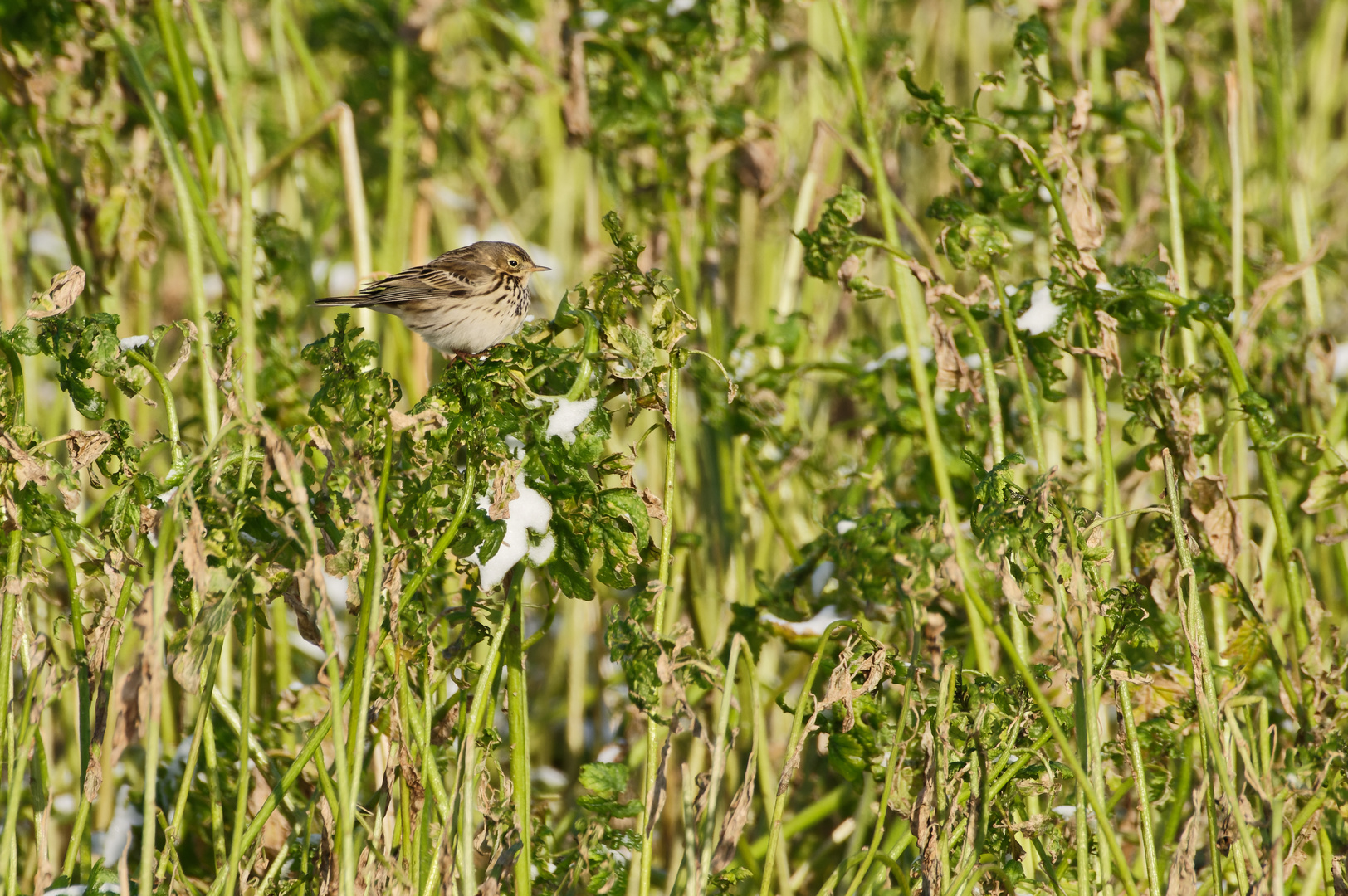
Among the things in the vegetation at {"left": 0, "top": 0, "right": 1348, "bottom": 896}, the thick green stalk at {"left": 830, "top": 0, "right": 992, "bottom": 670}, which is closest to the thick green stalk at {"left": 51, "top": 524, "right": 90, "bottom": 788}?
the vegetation at {"left": 0, "top": 0, "right": 1348, "bottom": 896}

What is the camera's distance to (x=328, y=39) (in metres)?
3.93

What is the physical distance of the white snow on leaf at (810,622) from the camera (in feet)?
7.60

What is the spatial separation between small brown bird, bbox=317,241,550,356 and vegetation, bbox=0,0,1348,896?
0.17m

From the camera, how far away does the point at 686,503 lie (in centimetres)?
312

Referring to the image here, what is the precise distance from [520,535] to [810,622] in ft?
2.73

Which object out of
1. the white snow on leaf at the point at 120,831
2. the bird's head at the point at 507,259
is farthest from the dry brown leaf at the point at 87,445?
the bird's head at the point at 507,259

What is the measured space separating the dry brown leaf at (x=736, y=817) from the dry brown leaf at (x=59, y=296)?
1.21m

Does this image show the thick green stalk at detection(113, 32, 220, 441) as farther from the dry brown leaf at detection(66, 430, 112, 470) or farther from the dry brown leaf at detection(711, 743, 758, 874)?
the dry brown leaf at detection(711, 743, 758, 874)

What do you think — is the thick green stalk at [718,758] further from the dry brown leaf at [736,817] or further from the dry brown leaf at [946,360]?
the dry brown leaf at [946,360]

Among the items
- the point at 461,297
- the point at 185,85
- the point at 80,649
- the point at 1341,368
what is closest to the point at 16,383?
the point at 80,649

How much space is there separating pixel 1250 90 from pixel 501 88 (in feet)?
8.07

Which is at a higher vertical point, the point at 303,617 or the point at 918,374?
the point at 918,374

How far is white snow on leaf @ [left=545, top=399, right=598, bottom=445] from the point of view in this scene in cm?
170

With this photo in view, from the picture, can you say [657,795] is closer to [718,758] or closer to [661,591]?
[718,758]
